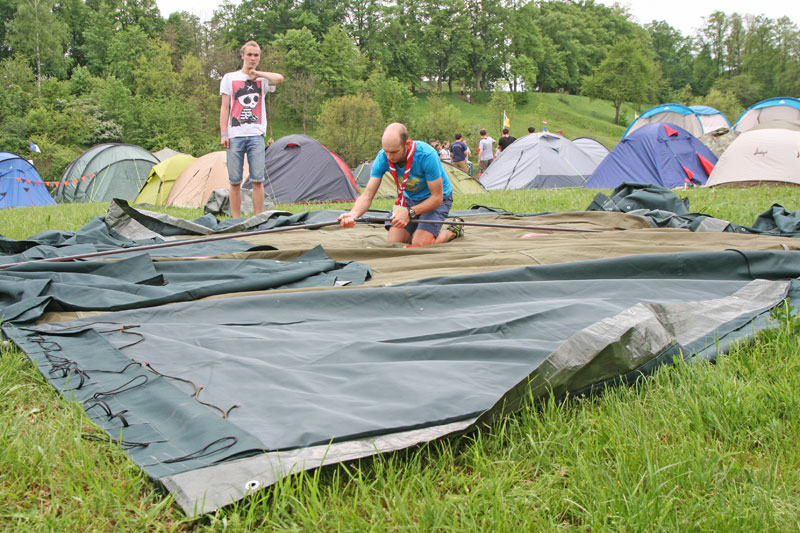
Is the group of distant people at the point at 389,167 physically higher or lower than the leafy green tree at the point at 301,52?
lower

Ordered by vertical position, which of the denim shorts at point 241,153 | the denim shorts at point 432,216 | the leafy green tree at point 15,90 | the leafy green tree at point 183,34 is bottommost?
the denim shorts at point 432,216

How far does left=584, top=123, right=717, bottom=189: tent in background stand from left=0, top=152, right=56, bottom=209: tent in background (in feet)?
44.4

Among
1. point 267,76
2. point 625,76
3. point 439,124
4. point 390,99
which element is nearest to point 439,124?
point 439,124

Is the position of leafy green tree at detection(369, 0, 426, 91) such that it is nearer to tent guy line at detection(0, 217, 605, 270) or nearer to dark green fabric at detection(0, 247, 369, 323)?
tent guy line at detection(0, 217, 605, 270)

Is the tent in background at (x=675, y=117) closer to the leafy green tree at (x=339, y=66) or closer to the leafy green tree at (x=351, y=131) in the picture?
the leafy green tree at (x=351, y=131)

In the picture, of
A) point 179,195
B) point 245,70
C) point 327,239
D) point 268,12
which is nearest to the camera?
point 327,239

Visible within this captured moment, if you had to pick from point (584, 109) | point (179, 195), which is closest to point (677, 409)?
point (179, 195)

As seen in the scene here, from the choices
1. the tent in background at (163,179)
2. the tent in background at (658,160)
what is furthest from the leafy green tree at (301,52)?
the tent in background at (658,160)

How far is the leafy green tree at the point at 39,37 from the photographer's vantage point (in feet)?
138

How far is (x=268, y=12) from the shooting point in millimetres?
59844

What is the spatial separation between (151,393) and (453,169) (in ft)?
38.6

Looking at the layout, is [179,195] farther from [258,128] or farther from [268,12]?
[268,12]

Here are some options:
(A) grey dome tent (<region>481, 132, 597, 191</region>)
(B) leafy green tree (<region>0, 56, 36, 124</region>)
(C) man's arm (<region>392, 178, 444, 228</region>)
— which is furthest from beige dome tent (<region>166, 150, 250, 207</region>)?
(B) leafy green tree (<region>0, 56, 36, 124</region>)

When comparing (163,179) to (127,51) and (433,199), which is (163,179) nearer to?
(433,199)
